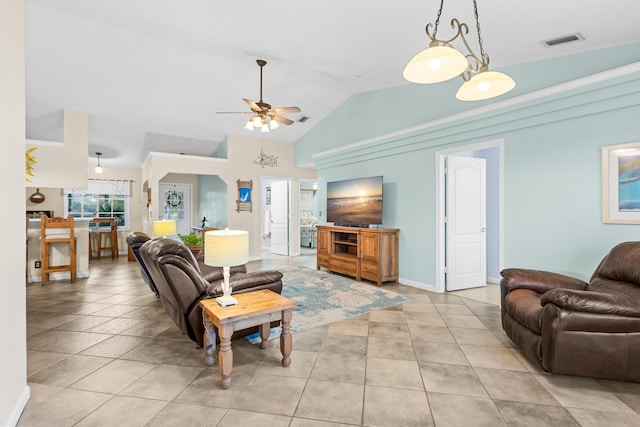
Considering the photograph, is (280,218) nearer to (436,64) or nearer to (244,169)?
(244,169)

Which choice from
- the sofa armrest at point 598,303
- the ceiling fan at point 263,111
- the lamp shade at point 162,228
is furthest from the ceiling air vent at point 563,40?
the lamp shade at point 162,228

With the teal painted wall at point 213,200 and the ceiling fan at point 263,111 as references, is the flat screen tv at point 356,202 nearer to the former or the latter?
the ceiling fan at point 263,111

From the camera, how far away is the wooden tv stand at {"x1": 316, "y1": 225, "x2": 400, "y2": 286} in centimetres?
503

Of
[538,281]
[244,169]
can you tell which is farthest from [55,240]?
[538,281]

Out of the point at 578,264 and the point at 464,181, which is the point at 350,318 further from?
the point at 464,181

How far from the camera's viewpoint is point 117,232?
8336mm

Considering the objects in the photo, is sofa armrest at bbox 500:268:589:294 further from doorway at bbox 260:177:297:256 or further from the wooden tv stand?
doorway at bbox 260:177:297:256

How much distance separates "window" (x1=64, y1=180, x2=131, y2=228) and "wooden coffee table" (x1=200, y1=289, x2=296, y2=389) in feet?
25.8

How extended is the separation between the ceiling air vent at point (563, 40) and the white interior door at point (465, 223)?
1.79m

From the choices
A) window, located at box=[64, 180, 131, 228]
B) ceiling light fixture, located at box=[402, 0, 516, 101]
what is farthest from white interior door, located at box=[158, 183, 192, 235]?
ceiling light fixture, located at box=[402, 0, 516, 101]

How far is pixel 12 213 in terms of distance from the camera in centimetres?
185

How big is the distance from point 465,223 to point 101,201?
30.1 ft

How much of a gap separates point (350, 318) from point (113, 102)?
5.45 m

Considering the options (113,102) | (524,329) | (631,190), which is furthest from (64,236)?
(631,190)
